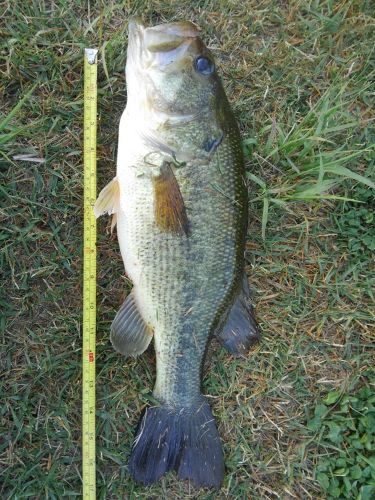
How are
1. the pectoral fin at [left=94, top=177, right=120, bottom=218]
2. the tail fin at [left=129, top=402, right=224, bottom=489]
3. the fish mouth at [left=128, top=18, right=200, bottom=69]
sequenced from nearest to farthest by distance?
1. the fish mouth at [left=128, top=18, right=200, bottom=69]
2. the pectoral fin at [left=94, top=177, right=120, bottom=218]
3. the tail fin at [left=129, top=402, right=224, bottom=489]

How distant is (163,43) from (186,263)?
3.43 ft

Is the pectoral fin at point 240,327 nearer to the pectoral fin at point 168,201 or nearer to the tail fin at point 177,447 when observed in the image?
the tail fin at point 177,447

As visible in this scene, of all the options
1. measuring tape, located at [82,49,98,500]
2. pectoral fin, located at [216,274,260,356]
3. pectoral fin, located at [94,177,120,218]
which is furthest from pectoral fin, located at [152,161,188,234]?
pectoral fin, located at [216,274,260,356]

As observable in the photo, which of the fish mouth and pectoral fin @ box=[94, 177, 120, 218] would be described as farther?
pectoral fin @ box=[94, 177, 120, 218]

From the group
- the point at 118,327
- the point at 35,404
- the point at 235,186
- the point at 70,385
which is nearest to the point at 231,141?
the point at 235,186

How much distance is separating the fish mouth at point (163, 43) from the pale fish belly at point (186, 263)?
50cm

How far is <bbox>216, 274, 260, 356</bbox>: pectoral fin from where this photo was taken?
8.49 feet

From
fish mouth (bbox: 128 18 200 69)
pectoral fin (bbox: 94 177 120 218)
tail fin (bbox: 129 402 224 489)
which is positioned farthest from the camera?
tail fin (bbox: 129 402 224 489)

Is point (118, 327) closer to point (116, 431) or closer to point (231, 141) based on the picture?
point (116, 431)

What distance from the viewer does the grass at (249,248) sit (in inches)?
102

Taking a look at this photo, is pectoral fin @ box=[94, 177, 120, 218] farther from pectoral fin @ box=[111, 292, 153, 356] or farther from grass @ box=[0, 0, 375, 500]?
pectoral fin @ box=[111, 292, 153, 356]

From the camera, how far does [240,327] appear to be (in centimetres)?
261

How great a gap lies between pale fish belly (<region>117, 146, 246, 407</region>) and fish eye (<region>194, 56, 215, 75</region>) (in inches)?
15.9

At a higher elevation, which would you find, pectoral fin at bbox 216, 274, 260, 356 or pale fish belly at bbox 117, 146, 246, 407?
pale fish belly at bbox 117, 146, 246, 407
